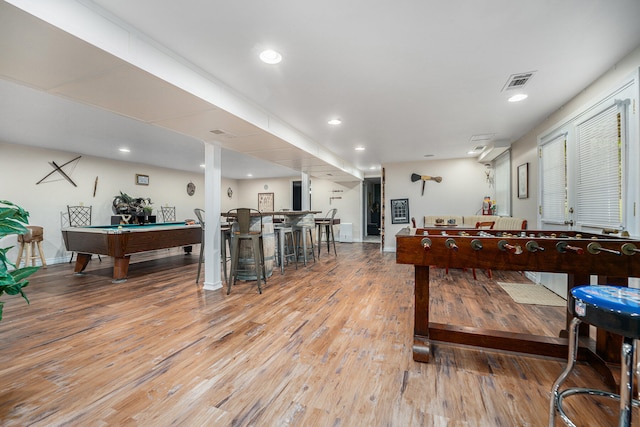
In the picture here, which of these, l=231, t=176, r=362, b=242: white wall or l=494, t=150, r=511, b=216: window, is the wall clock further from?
l=494, t=150, r=511, b=216: window

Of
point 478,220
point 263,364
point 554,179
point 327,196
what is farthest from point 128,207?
point 554,179

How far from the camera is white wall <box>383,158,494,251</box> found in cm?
660

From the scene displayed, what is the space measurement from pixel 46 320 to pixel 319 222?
5.13 metres

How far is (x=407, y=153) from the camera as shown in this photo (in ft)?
19.8

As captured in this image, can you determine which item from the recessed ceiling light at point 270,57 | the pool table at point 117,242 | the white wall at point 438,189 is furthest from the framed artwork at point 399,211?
the recessed ceiling light at point 270,57

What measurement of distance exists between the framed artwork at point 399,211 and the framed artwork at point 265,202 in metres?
5.05

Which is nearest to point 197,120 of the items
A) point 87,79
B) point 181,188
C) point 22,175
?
point 87,79

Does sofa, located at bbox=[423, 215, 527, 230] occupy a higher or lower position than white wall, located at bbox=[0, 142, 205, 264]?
lower

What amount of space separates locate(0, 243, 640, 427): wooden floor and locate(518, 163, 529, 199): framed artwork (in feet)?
6.44

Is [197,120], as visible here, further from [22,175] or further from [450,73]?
[22,175]

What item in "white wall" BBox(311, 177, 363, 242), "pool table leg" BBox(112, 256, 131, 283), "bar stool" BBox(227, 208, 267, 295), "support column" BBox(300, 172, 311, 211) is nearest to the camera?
"bar stool" BBox(227, 208, 267, 295)

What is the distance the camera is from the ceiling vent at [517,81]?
251cm

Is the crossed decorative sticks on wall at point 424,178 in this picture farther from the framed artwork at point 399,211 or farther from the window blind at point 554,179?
the window blind at point 554,179

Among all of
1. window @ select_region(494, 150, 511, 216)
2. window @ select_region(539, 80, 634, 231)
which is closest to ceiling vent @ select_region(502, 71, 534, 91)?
window @ select_region(539, 80, 634, 231)
